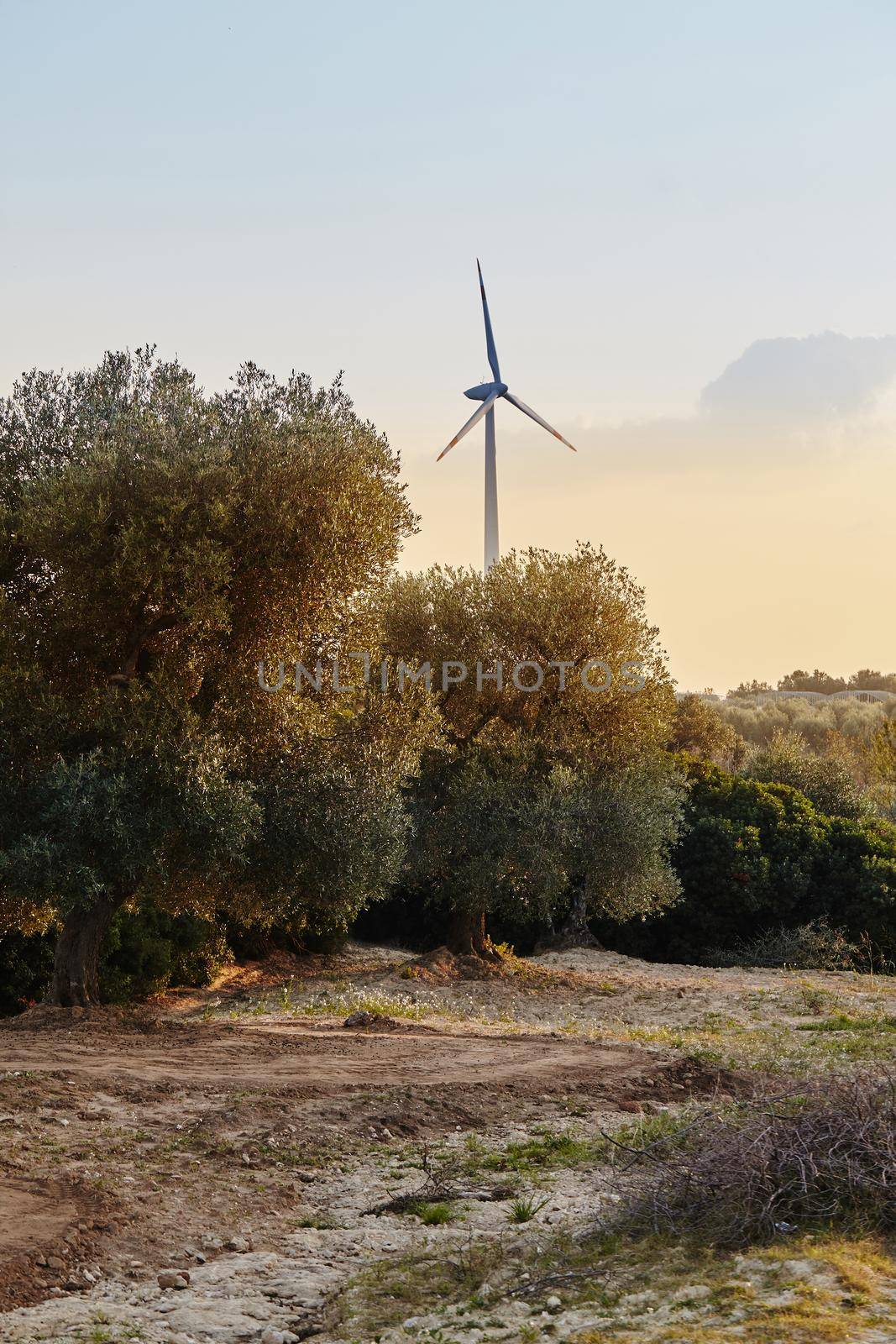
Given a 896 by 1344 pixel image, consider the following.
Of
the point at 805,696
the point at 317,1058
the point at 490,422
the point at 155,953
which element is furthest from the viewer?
the point at 805,696

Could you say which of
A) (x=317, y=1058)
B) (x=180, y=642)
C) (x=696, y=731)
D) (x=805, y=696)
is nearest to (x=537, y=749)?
(x=180, y=642)

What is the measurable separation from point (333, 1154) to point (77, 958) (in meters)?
8.70

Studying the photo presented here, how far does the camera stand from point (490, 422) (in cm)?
3525

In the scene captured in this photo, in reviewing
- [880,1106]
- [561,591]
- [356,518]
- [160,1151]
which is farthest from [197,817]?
[561,591]

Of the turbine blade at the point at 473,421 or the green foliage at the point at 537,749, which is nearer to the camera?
the green foliage at the point at 537,749

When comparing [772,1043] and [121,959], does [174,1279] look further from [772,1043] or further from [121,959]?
[121,959]

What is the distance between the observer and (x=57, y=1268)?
7340mm

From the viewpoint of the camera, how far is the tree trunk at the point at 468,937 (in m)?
24.6

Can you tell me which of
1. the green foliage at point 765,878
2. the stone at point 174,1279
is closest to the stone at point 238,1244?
the stone at point 174,1279

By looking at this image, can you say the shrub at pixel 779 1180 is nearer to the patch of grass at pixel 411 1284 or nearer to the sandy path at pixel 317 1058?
the patch of grass at pixel 411 1284

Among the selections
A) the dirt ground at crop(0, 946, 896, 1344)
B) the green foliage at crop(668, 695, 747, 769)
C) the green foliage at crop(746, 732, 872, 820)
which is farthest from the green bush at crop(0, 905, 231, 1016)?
the green foliage at crop(668, 695, 747, 769)

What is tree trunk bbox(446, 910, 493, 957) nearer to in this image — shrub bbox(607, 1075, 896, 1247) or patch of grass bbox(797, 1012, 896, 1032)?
patch of grass bbox(797, 1012, 896, 1032)

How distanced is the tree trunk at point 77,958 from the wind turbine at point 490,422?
15.9 m

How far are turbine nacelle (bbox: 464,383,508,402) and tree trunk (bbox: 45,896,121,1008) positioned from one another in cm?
2312
